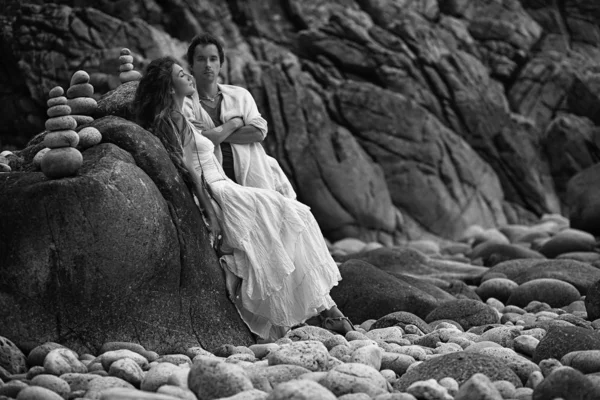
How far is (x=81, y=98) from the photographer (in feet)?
27.3

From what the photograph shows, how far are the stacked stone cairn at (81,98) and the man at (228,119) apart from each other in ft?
2.88

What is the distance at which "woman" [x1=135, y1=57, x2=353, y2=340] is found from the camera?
798 centimetres

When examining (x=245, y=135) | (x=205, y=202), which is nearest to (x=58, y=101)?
(x=205, y=202)

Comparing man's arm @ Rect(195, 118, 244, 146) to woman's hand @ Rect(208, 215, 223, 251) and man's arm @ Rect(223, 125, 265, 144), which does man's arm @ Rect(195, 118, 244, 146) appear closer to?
man's arm @ Rect(223, 125, 265, 144)

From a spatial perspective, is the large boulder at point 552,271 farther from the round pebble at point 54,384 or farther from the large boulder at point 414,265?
the round pebble at point 54,384

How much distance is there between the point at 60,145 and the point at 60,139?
0.15 feet

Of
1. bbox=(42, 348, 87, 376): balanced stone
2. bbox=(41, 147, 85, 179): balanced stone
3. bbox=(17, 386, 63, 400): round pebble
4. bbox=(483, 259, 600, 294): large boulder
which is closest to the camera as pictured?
bbox=(17, 386, 63, 400): round pebble

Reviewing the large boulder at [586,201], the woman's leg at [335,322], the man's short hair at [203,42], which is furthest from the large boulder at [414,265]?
the man's short hair at [203,42]

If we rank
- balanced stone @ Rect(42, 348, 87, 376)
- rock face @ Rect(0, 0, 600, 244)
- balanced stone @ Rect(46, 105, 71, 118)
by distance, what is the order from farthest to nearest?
rock face @ Rect(0, 0, 600, 244) < balanced stone @ Rect(46, 105, 71, 118) < balanced stone @ Rect(42, 348, 87, 376)

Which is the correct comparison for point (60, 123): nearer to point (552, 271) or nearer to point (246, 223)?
point (246, 223)

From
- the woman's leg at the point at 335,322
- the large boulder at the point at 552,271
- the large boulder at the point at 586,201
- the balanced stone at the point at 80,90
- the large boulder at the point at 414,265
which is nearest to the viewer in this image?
the balanced stone at the point at 80,90

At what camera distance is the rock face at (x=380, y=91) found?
2445 centimetres

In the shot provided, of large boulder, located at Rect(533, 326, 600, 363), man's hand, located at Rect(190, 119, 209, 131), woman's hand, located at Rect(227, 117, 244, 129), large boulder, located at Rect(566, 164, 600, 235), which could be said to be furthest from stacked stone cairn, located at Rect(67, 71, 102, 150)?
large boulder, located at Rect(566, 164, 600, 235)

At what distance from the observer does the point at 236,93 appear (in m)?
9.14
